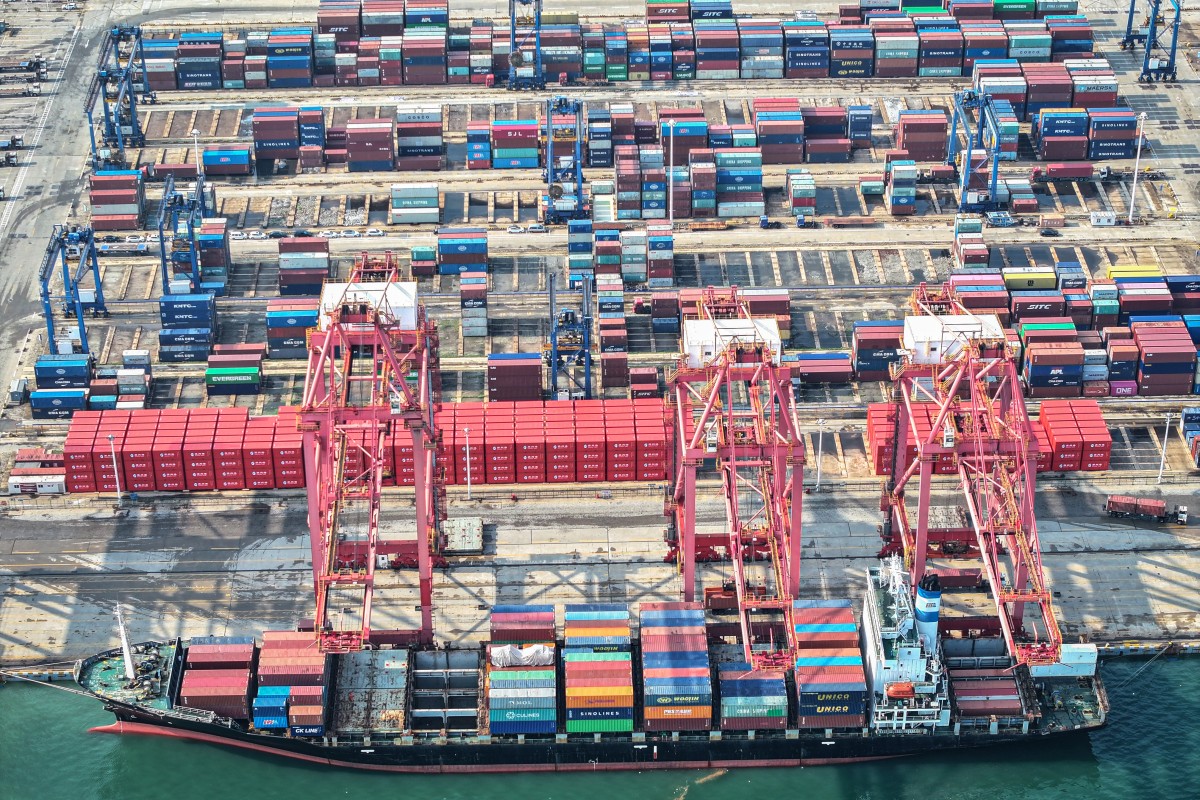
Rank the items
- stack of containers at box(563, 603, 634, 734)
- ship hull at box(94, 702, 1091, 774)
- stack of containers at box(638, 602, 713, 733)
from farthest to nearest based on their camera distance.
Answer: ship hull at box(94, 702, 1091, 774), stack of containers at box(563, 603, 634, 734), stack of containers at box(638, 602, 713, 733)

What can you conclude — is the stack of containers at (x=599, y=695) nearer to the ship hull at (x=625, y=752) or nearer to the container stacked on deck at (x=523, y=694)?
the container stacked on deck at (x=523, y=694)

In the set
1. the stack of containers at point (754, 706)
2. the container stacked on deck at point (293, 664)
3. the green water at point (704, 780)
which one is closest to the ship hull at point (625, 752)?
the green water at point (704, 780)

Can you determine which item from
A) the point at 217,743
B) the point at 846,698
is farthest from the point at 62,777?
the point at 846,698

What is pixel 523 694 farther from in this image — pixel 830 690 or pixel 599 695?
pixel 830 690

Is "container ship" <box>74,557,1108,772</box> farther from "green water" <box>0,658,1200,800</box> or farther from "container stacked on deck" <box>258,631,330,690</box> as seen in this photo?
"green water" <box>0,658,1200,800</box>

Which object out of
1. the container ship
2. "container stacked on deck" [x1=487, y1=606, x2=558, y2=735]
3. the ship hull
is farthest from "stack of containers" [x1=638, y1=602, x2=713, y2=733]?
"container stacked on deck" [x1=487, y1=606, x2=558, y2=735]

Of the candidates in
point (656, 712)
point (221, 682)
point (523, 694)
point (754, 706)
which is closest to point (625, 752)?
point (656, 712)
